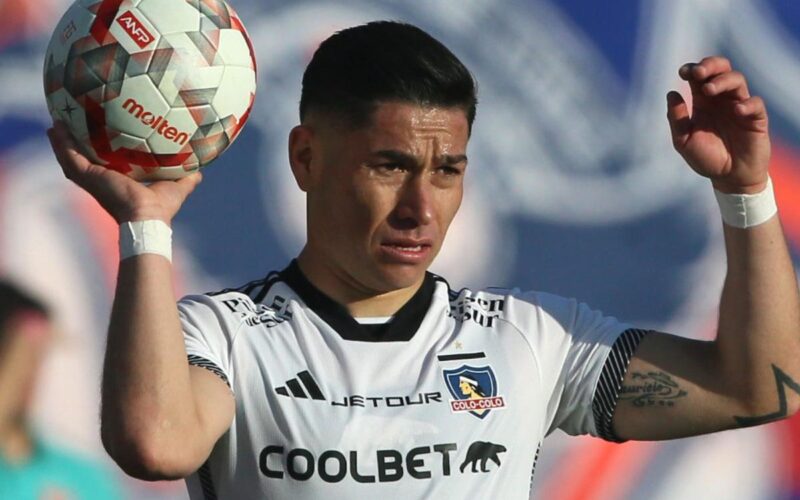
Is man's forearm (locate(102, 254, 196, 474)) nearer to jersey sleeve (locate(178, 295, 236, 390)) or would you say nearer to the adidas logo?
jersey sleeve (locate(178, 295, 236, 390))

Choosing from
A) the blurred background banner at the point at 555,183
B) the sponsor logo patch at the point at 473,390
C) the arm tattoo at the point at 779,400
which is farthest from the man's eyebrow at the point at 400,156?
the blurred background banner at the point at 555,183

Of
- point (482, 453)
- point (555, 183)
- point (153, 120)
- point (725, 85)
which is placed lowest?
point (482, 453)

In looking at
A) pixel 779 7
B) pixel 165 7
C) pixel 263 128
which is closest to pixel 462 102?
pixel 165 7

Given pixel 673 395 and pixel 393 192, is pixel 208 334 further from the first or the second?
pixel 673 395

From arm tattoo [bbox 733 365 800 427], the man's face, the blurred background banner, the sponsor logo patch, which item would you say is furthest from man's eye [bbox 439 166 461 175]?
the blurred background banner

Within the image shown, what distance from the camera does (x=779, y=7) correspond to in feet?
14.6

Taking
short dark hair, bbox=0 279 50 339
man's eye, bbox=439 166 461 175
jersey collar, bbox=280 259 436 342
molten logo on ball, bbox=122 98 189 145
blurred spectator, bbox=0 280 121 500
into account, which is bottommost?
blurred spectator, bbox=0 280 121 500

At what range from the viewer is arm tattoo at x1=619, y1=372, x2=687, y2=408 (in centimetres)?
291

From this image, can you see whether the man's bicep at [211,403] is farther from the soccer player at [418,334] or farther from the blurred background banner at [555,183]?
the blurred background banner at [555,183]

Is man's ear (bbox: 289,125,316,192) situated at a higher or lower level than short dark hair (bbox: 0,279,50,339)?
higher

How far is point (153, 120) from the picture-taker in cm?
263

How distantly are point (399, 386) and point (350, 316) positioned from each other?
0.20 meters

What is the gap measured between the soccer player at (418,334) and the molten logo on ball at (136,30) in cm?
24

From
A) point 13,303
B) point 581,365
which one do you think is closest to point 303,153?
point 581,365
